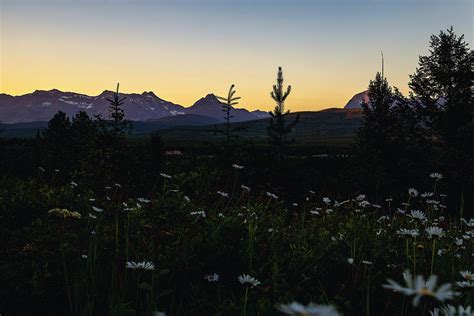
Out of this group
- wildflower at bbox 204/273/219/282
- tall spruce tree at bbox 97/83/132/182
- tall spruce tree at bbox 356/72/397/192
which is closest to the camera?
wildflower at bbox 204/273/219/282

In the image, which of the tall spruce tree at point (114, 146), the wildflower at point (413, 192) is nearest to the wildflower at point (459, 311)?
the wildflower at point (413, 192)

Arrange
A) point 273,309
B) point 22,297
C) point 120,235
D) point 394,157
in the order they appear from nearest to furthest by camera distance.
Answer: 1. point 273,309
2. point 22,297
3. point 120,235
4. point 394,157

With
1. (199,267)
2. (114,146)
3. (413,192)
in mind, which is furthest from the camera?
(114,146)

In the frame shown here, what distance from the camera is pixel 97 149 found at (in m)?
10.3

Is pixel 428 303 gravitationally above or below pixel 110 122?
below

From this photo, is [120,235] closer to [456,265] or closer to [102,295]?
[102,295]

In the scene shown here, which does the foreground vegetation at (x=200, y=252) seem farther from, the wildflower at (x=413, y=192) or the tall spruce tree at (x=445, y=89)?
the tall spruce tree at (x=445, y=89)

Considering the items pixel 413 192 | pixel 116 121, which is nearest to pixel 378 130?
pixel 116 121

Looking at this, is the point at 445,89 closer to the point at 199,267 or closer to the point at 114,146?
the point at 114,146

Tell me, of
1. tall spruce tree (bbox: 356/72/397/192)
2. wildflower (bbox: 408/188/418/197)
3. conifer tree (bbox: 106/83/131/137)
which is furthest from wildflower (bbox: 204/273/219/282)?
tall spruce tree (bbox: 356/72/397/192)

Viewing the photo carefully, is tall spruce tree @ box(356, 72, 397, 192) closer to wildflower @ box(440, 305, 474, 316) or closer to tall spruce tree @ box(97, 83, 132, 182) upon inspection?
tall spruce tree @ box(97, 83, 132, 182)

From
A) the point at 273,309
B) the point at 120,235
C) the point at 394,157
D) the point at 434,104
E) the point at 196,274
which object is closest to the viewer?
the point at 273,309

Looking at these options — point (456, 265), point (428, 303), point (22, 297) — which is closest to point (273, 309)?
point (428, 303)

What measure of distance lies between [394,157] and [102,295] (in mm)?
21285
